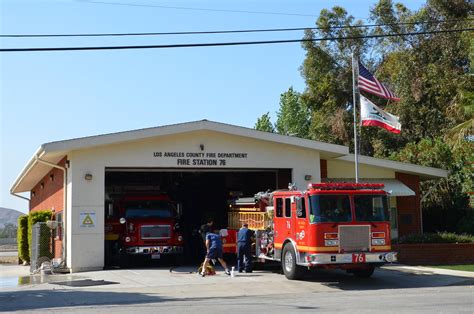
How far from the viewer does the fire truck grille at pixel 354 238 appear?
1681cm

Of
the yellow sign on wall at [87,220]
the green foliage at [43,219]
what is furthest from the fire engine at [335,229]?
the green foliage at [43,219]

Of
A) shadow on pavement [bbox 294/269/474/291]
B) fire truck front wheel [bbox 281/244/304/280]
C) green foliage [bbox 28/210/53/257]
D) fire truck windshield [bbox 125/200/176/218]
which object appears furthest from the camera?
green foliage [bbox 28/210/53/257]

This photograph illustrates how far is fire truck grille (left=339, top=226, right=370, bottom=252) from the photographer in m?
16.8

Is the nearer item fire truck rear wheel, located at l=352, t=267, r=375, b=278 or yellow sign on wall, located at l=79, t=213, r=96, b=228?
fire truck rear wheel, located at l=352, t=267, r=375, b=278

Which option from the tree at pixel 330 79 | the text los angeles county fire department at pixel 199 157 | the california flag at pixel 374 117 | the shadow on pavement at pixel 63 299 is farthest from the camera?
the tree at pixel 330 79

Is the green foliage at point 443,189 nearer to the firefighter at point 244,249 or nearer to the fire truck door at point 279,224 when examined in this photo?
the firefighter at point 244,249

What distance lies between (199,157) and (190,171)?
1.86 metres

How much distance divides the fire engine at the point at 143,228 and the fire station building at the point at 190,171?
0.82m

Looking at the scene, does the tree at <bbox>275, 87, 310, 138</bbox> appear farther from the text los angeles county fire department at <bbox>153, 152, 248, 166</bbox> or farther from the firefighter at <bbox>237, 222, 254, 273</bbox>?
the firefighter at <bbox>237, 222, 254, 273</bbox>

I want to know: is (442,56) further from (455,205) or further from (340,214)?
(340,214)

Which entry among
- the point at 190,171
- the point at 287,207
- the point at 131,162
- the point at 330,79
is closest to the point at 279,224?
the point at 287,207

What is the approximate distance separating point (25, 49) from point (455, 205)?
21.7m

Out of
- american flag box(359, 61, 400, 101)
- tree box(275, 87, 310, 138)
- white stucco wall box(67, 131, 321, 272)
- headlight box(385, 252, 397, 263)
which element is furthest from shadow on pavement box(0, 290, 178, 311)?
tree box(275, 87, 310, 138)

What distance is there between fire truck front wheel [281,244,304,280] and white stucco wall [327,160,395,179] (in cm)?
958
